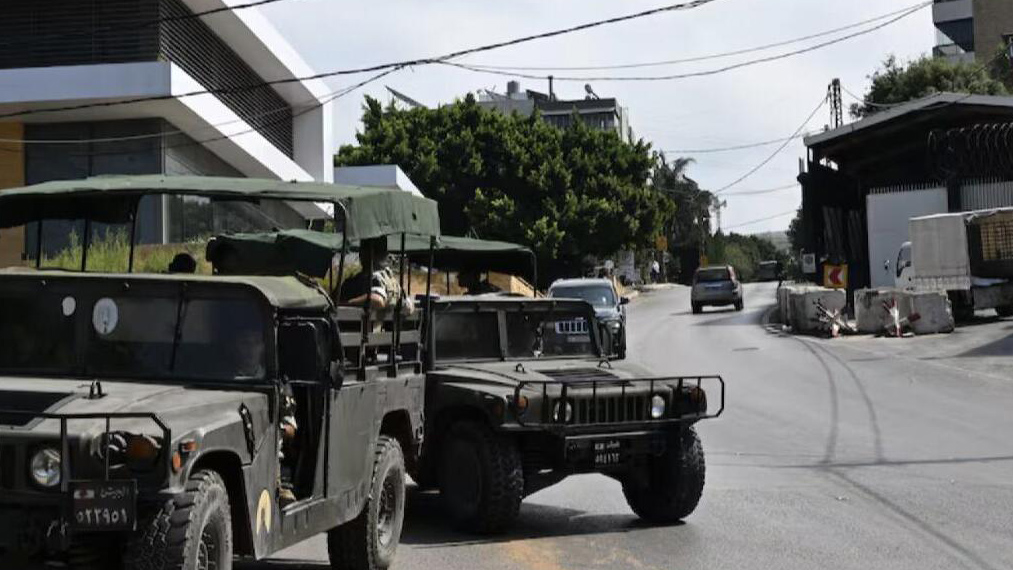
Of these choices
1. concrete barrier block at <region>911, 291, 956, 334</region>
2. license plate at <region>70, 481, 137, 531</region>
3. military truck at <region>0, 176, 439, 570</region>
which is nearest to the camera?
license plate at <region>70, 481, 137, 531</region>

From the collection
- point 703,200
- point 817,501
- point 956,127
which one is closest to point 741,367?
point 817,501

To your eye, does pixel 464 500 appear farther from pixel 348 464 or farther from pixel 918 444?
pixel 918 444

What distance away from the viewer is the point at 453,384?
9227 millimetres

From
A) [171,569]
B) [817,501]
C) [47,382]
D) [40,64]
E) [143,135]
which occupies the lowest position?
[817,501]

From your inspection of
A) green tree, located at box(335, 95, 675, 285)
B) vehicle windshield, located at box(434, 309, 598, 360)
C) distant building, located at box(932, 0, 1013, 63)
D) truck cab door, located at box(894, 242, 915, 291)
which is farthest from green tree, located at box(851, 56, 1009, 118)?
vehicle windshield, located at box(434, 309, 598, 360)

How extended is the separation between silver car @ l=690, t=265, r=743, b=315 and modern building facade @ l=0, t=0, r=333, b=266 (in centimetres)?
2185

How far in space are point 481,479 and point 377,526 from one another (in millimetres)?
1633

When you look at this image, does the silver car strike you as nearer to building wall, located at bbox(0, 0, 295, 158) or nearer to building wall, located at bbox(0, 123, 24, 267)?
building wall, located at bbox(0, 0, 295, 158)

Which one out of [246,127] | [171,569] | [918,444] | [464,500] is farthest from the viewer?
[246,127]

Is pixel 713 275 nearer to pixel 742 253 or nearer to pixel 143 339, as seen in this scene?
pixel 143 339

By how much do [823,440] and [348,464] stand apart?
9075 millimetres

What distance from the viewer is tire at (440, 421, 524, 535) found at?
886cm

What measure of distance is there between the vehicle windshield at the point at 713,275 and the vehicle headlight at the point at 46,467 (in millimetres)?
44906

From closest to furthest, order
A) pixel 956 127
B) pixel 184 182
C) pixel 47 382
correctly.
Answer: pixel 47 382
pixel 184 182
pixel 956 127
